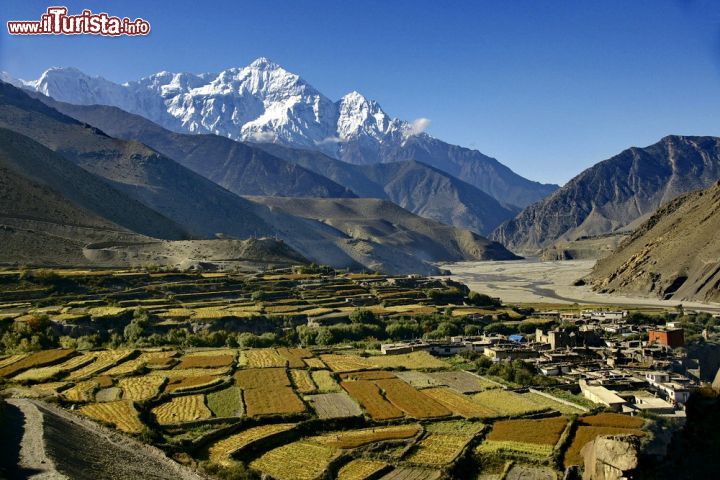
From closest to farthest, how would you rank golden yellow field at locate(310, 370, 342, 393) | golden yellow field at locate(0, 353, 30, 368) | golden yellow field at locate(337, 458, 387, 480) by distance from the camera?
golden yellow field at locate(337, 458, 387, 480) < golden yellow field at locate(310, 370, 342, 393) < golden yellow field at locate(0, 353, 30, 368)

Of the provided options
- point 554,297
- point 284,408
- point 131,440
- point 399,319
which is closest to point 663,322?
point 399,319

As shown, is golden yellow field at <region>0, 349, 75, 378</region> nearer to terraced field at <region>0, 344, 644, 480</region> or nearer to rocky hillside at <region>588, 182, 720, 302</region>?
terraced field at <region>0, 344, 644, 480</region>

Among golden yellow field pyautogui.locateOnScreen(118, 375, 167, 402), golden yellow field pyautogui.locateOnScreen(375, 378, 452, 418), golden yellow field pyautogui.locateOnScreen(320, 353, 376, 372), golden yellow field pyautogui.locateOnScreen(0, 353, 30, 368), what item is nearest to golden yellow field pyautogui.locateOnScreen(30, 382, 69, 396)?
golden yellow field pyautogui.locateOnScreen(118, 375, 167, 402)

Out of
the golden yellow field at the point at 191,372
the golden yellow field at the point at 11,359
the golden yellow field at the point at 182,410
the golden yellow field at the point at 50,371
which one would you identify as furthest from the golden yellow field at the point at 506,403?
the golden yellow field at the point at 11,359

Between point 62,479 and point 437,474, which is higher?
point 62,479

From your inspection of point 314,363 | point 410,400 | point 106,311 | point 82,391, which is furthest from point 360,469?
point 106,311

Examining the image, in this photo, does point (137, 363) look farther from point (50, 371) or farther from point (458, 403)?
point (458, 403)

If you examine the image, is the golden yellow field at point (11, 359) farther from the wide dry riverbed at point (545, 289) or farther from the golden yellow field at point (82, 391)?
the wide dry riverbed at point (545, 289)

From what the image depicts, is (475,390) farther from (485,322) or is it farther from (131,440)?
(485,322)
